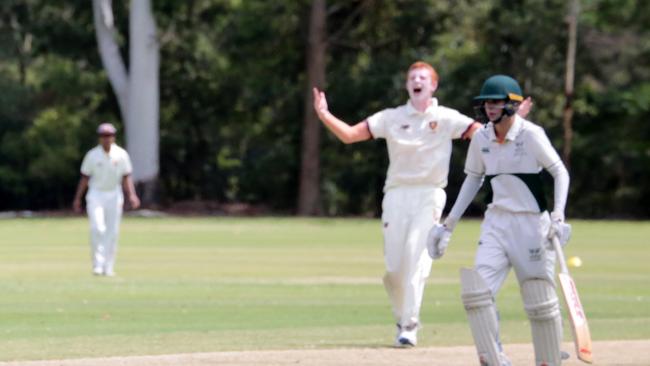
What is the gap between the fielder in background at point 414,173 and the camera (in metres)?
13.4

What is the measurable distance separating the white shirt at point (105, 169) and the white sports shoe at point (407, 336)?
32.0 feet

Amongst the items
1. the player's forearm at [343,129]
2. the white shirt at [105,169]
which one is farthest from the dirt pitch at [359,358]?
the white shirt at [105,169]

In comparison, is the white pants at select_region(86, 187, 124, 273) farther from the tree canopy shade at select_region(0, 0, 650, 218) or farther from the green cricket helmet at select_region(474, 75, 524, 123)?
the tree canopy shade at select_region(0, 0, 650, 218)

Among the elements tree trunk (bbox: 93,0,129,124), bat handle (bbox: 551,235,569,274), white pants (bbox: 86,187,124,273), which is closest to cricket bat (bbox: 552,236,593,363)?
bat handle (bbox: 551,235,569,274)

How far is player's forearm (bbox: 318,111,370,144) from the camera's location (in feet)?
42.3

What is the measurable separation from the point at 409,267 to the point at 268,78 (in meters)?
44.6

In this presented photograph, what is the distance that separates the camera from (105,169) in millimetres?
22297

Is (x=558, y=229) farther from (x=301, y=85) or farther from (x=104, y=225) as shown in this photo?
(x=301, y=85)

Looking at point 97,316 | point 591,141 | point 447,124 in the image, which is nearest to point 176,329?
point 97,316

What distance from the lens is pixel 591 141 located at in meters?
55.8

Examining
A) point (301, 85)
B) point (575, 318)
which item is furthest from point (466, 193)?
point (301, 85)

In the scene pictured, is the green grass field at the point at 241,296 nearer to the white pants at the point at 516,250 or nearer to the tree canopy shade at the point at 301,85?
the white pants at the point at 516,250

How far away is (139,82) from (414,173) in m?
42.1

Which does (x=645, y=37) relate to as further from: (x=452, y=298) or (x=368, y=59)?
(x=452, y=298)
